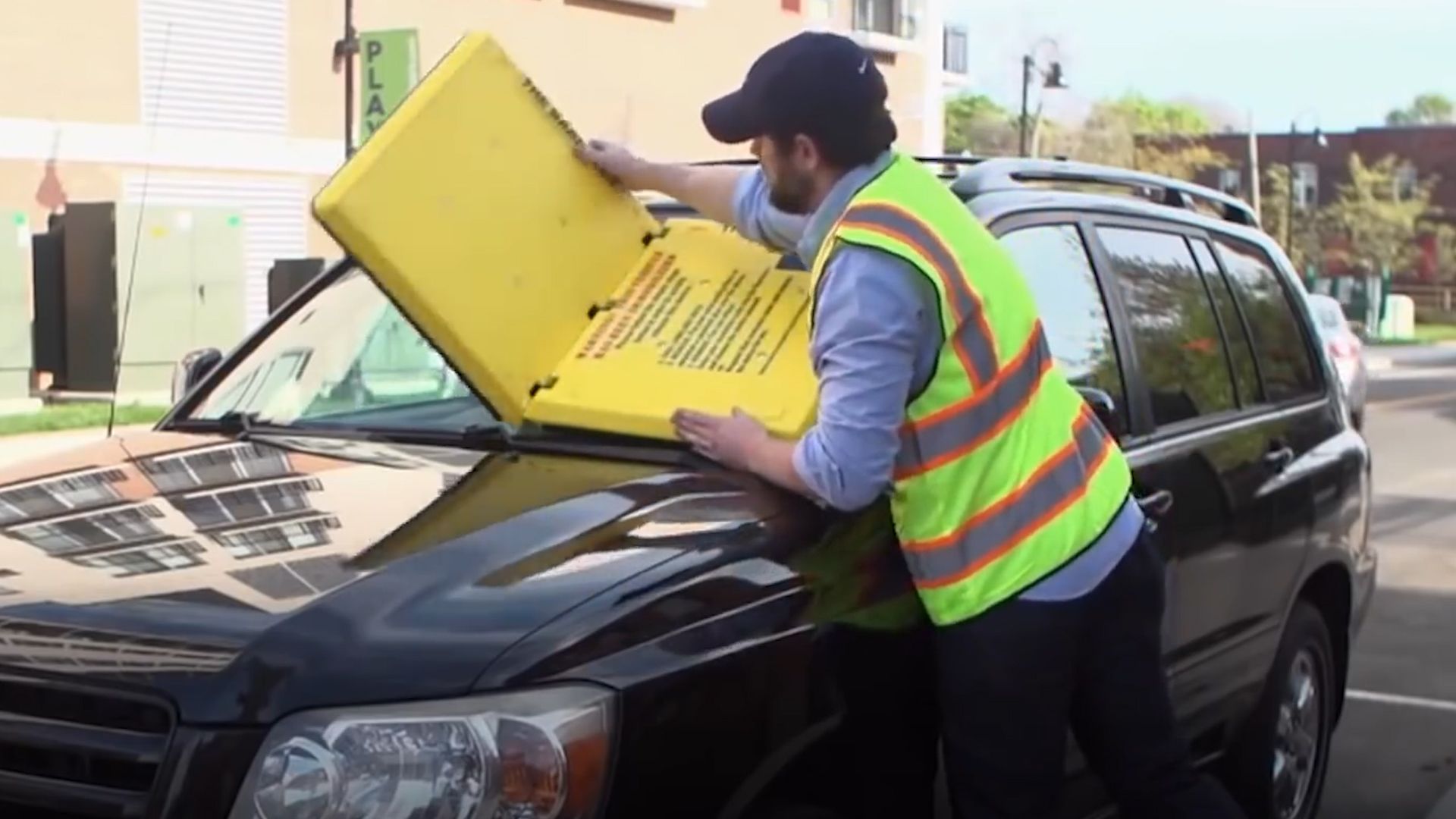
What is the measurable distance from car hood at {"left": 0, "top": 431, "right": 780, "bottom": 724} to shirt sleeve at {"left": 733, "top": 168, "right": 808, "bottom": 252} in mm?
572

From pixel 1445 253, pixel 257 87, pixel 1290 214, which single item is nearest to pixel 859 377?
pixel 257 87

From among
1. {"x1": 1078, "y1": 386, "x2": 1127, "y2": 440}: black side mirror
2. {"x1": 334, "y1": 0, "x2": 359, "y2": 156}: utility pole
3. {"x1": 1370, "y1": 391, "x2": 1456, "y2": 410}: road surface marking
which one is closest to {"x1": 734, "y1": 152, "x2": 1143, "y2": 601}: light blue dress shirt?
{"x1": 1078, "y1": 386, "x2": 1127, "y2": 440}: black side mirror

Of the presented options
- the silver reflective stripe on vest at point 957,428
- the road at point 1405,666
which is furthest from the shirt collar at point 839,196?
the road at point 1405,666

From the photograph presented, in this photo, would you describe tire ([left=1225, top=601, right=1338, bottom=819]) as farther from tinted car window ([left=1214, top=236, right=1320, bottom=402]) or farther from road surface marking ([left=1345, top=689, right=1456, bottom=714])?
road surface marking ([left=1345, top=689, right=1456, bottom=714])

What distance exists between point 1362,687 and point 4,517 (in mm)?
6061

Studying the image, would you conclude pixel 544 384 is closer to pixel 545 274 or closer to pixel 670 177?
pixel 545 274

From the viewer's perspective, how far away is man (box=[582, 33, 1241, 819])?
3.01m

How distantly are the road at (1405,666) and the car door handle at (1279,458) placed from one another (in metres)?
1.49

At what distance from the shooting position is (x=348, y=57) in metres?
24.4

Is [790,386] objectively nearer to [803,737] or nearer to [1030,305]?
[1030,305]

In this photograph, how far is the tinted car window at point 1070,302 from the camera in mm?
4008

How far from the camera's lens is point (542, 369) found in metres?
3.63

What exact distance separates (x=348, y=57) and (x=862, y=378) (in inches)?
889

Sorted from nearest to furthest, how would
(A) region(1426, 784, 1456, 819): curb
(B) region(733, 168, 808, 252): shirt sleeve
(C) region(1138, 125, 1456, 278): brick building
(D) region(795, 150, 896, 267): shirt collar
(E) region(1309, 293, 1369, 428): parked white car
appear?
(D) region(795, 150, 896, 267): shirt collar → (B) region(733, 168, 808, 252): shirt sleeve → (A) region(1426, 784, 1456, 819): curb → (E) region(1309, 293, 1369, 428): parked white car → (C) region(1138, 125, 1456, 278): brick building
